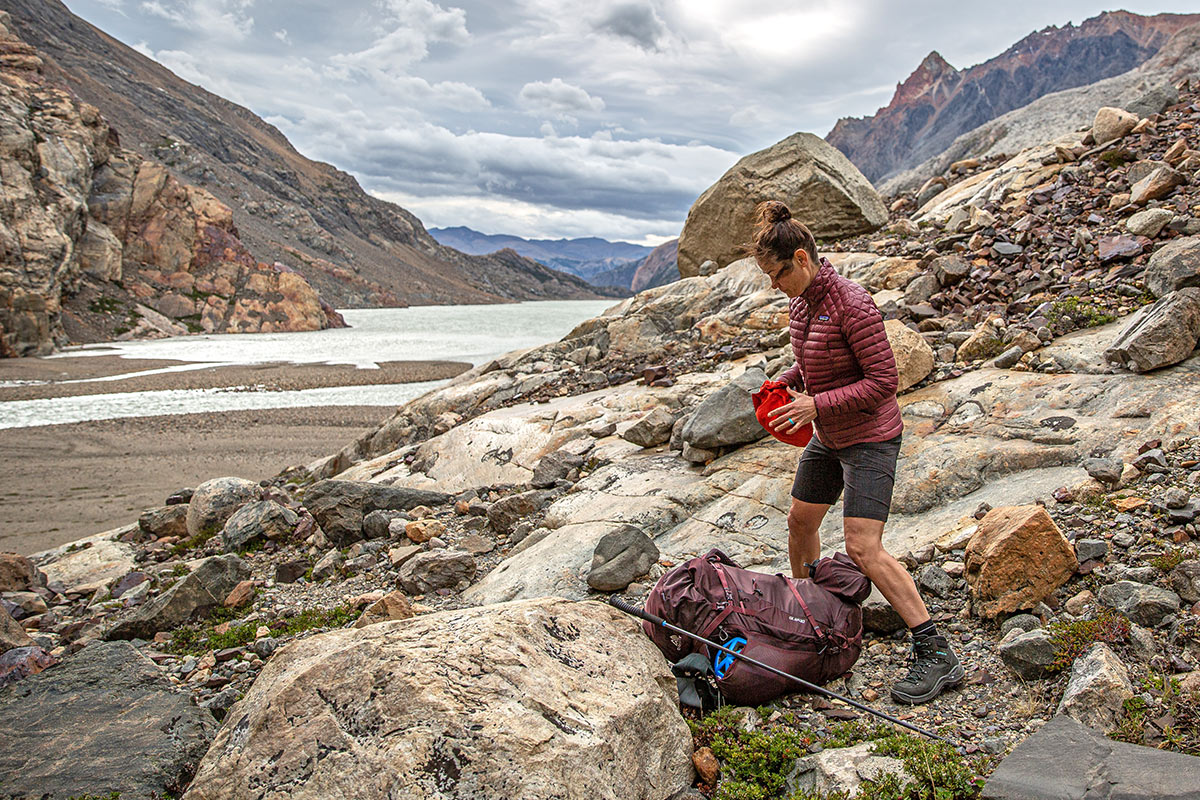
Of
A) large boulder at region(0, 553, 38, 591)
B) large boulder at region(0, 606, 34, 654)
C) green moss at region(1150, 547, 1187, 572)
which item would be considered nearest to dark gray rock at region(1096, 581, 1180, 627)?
green moss at region(1150, 547, 1187, 572)

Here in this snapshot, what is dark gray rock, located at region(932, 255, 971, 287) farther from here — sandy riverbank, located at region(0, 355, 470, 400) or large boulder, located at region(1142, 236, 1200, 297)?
sandy riverbank, located at region(0, 355, 470, 400)

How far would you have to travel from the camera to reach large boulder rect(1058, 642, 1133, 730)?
3.32 meters

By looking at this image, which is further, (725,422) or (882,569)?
(725,422)

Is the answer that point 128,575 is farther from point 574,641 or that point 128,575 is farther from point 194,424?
point 194,424

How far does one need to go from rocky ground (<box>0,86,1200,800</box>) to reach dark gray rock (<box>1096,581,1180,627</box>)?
2 cm

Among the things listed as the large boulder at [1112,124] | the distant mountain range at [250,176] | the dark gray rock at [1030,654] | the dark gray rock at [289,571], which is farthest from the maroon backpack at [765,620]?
the distant mountain range at [250,176]

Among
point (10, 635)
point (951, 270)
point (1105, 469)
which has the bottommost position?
point (10, 635)

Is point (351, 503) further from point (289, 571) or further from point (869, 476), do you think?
point (869, 476)

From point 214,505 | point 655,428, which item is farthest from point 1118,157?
point 214,505

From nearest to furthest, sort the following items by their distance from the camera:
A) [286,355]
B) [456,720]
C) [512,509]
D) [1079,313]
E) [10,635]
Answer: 1. [456,720]
2. [10,635]
3. [1079,313]
4. [512,509]
5. [286,355]

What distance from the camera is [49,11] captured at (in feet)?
511

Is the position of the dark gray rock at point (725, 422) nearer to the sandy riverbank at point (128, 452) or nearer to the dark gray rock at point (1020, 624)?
the dark gray rock at point (1020, 624)

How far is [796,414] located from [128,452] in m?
20.5

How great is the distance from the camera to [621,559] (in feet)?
19.6
